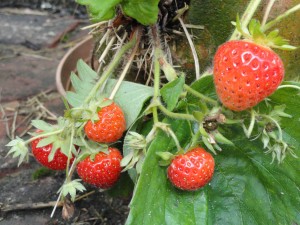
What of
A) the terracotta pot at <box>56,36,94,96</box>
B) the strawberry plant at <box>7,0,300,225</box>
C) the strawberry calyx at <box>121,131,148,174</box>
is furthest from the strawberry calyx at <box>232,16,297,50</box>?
the terracotta pot at <box>56,36,94,96</box>

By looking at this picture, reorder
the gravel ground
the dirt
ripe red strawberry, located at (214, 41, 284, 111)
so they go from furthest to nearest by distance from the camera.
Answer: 1. the gravel ground
2. the dirt
3. ripe red strawberry, located at (214, 41, 284, 111)

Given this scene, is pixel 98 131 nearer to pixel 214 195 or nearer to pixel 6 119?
pixel 214 195

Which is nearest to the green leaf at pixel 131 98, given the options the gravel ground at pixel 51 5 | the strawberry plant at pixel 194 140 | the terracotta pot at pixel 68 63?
the strawberry plant at pixel 194 140

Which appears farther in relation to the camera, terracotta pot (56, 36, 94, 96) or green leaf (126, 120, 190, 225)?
terracotta pot (56, 36, 94, 96)

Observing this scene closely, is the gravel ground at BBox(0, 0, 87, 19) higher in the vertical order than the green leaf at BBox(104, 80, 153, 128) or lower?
lower

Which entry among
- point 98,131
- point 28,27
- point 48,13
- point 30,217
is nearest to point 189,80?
point 98,131

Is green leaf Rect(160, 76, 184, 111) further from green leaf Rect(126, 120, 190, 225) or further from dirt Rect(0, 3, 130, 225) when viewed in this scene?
dirt Rect(0, 3, 130, 225)
